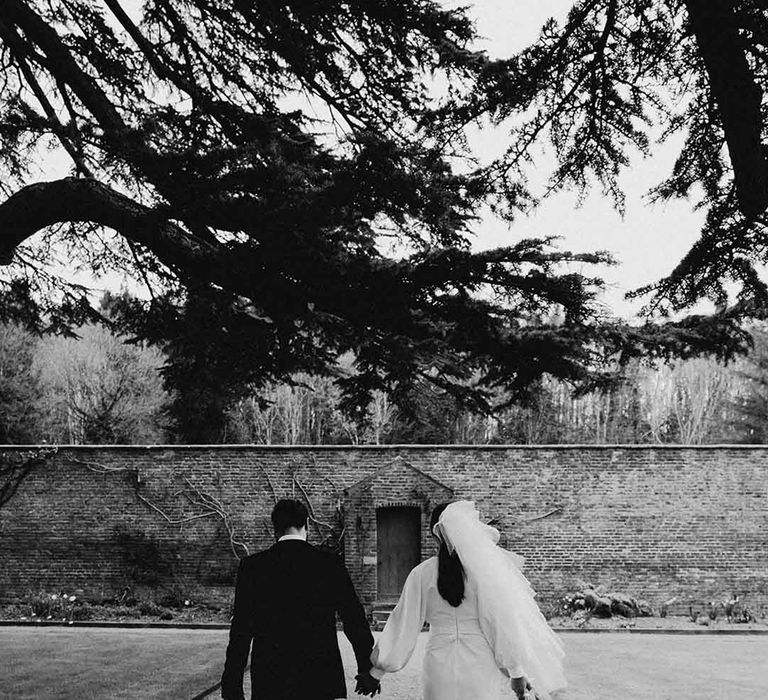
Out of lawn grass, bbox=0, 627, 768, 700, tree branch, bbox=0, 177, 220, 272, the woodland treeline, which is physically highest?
the woodland treeline

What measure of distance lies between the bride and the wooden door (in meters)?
14.1

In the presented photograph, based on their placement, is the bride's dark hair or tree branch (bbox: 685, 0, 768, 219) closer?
tree branch (bbox: 685, 0, 768, 219)

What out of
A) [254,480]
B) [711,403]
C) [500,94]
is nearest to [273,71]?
[500,94]

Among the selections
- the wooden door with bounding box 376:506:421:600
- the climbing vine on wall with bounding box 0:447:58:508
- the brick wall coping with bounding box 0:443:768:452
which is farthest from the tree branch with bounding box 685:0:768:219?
the climbing vine on wall with bounding box 0:447:58:508

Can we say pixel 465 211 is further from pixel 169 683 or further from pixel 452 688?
pixel 169 683

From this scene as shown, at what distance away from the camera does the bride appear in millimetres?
4703

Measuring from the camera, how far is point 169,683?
9.70 metres

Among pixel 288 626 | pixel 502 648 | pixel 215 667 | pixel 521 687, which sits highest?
pixel 288 626

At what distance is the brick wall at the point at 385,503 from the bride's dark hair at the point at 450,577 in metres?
13.9

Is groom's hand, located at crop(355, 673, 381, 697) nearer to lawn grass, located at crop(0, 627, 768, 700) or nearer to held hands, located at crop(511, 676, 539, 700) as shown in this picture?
held hands, located at crop(511, 676, 539, 700)

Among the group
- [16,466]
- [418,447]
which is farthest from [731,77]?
[16,466]

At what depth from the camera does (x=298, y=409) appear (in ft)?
146

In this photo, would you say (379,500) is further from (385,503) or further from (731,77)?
(731,77)

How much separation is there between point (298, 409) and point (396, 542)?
84.3 feet
